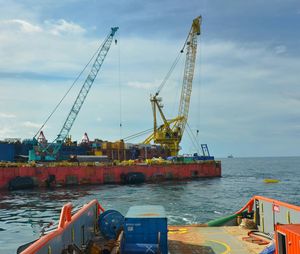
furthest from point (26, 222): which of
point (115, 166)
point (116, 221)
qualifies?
point (115, 166)

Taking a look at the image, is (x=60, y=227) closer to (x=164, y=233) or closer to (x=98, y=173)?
(x=164, y=233)

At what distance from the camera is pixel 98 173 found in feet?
287

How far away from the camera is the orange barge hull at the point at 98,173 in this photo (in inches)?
3014

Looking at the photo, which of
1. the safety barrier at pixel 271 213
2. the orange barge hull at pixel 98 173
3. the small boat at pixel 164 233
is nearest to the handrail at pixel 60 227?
the small boat at pixel 164 233

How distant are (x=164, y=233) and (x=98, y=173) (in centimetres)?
7651

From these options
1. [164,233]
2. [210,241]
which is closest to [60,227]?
[164,233]

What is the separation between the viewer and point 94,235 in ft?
56.1

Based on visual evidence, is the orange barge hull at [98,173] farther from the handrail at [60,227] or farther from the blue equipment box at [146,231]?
the blue equipment box at [146,231]

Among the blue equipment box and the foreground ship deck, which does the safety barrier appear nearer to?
the foreground ship deck

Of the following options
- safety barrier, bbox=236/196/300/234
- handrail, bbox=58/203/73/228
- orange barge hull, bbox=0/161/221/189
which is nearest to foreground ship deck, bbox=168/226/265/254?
safety barrier, bbox=236/196/300/234

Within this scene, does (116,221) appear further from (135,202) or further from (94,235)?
(135,202)

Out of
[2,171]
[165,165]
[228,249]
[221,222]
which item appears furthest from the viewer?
[165,165]

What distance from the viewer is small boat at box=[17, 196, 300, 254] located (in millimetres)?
10714

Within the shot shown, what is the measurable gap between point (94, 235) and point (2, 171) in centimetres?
6265
